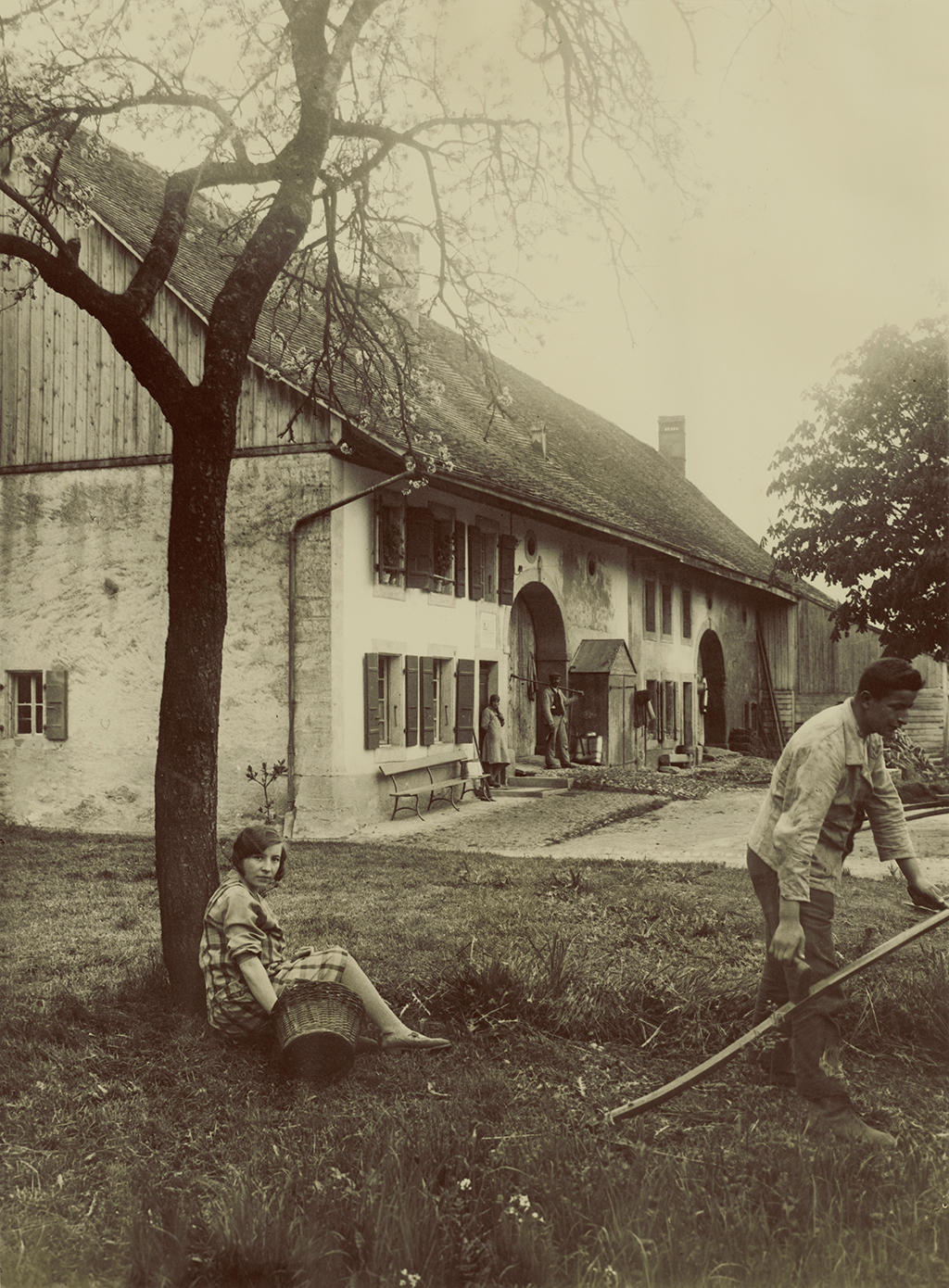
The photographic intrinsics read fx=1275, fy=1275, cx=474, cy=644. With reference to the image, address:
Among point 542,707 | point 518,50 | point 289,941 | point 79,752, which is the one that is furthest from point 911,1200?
point 542,707

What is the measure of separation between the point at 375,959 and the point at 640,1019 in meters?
1.95

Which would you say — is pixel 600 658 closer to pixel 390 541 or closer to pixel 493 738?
pixel 493 738

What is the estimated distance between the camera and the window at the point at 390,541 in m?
16.4

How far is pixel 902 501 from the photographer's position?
2397 cm

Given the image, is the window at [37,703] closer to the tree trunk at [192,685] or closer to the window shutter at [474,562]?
the window shutter at [474,562]

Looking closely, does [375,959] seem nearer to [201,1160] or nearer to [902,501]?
[201,1160]

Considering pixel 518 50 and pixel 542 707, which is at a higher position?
pixel 518 50

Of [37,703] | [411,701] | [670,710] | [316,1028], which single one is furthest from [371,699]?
[670,710]

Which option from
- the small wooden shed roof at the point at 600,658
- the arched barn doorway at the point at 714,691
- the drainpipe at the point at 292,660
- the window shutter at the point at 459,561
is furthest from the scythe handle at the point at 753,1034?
the arched barn doorway at the point at 714,691

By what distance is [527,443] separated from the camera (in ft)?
75.8

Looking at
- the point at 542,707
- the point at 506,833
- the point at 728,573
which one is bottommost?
the point at 506,833

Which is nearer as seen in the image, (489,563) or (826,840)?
(826,840)

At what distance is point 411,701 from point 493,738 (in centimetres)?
254

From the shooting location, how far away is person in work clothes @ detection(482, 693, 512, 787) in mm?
19250
